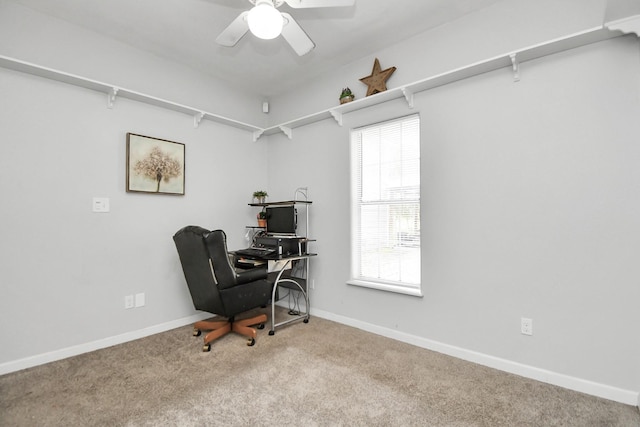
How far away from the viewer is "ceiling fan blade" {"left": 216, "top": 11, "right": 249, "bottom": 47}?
6.28ft

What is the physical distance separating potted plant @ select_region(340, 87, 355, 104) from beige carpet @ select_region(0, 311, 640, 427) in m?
2.41

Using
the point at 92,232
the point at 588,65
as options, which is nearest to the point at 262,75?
the point at 92,232

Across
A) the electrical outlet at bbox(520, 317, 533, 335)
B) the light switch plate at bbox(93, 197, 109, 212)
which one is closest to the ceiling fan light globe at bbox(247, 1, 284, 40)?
the light switch plate at bbox(93, 197, 109, 212)

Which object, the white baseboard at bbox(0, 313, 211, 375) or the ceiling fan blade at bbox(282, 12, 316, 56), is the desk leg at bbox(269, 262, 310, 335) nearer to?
the white baseboard at bbox(0, 313, 211, 375)

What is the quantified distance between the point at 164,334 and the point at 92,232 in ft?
3.86

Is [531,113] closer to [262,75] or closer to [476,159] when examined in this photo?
[476,159]

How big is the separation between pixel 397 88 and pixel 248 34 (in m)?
1.44

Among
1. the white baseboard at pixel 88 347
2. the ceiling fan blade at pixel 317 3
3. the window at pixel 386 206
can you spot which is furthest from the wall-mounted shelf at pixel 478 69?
the white baseboard at pixel 88 347

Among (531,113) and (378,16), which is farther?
(378,16)

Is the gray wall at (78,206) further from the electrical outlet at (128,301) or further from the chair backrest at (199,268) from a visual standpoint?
the chair backrest at (199,268)

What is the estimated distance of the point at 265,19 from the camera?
167 centimetres

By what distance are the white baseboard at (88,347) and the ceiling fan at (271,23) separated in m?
2.69

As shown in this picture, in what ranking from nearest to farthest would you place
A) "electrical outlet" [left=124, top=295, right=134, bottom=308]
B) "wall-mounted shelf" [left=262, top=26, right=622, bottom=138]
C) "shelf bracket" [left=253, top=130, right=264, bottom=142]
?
"wall-mounted shelf" [left=262, top=26, right=622, bottom=138] → "electrical outlet" [left=124, top=295, right=134, bottom=308] → "shelf bracket" [left=253, top=130, right=264, bottom=142]

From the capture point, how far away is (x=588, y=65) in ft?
6.42
